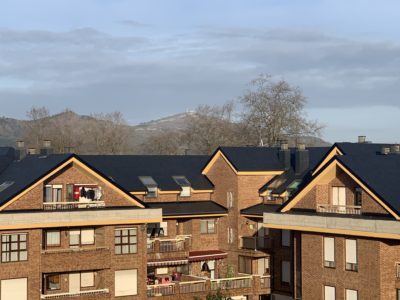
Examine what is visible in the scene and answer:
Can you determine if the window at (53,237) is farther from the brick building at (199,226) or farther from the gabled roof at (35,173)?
the gabled roof at (35,173)

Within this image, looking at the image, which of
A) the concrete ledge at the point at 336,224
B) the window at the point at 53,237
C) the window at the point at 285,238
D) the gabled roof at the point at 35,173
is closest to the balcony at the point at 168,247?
the gabled roof at the point at 35,173

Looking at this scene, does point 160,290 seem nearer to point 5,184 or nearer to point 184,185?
point 184,185

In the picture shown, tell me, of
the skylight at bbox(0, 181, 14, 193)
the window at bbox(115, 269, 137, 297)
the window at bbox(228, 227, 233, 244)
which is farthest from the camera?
the window at bbox(228, 227, 233, 244)

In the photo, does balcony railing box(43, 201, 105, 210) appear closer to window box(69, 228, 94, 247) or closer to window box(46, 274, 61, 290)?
window box(69, 228, 94, 247)

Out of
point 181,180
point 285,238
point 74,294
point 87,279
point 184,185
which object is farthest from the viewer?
point 181,180

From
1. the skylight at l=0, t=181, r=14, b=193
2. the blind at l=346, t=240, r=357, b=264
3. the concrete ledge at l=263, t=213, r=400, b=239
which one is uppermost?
the skylight at l=0, t=181, r=14, b=193

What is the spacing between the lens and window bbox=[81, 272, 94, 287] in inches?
1873

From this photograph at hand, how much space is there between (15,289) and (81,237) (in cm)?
586

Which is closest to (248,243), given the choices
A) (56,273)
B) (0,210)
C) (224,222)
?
(224,222)

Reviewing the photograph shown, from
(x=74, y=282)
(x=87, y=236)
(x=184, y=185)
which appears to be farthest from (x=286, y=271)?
(x=74, y=282)

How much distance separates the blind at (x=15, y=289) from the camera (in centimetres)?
4281

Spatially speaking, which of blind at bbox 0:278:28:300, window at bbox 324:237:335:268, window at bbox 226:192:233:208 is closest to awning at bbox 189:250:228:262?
window at bbox 226:192:233:208

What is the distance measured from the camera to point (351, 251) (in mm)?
40969

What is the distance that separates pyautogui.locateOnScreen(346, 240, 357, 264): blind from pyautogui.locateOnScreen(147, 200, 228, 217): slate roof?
54.3 ft
